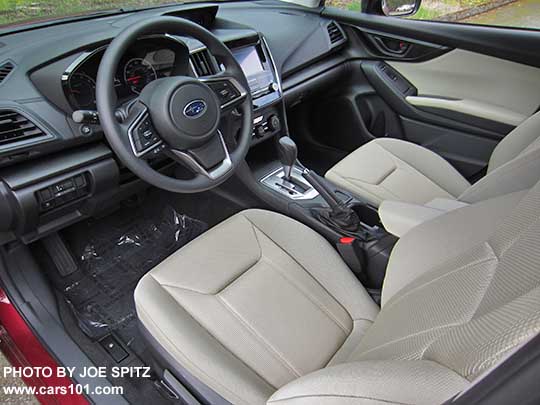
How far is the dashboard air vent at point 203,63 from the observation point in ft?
4.34

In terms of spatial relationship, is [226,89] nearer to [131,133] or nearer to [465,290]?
[131,133]

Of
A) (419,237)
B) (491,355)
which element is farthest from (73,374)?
(491,355)

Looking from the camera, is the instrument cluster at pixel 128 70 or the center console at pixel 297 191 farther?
the center console at pixel 297 191

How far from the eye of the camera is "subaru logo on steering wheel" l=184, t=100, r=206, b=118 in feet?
3.79

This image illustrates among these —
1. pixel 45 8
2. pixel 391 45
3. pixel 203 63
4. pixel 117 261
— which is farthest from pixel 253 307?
pixel 391 45

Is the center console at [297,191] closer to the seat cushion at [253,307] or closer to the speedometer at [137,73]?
the seat cushion at [253,307]

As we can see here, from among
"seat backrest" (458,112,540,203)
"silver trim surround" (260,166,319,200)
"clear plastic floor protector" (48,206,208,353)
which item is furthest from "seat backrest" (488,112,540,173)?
"clear plastic floor protector" (48,206,208,353)

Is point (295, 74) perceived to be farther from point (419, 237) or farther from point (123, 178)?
point (419, 237)

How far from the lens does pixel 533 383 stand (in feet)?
1.43

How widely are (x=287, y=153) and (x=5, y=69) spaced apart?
2.90 ft

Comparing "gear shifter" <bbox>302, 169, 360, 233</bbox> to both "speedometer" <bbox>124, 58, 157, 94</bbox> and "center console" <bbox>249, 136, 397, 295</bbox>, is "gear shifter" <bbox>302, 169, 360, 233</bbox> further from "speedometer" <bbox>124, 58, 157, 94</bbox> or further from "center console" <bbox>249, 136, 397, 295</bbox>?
"speedometer" <bbox>124, 58, 157, 94</bbox>

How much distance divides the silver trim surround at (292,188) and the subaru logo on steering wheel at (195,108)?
1.96 feet

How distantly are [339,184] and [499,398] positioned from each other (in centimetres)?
124

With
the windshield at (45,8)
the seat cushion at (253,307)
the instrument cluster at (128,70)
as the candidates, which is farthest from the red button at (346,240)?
the windshield at (45,8)
